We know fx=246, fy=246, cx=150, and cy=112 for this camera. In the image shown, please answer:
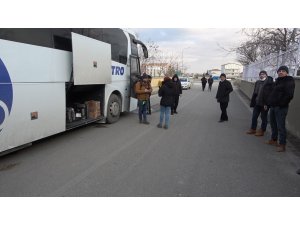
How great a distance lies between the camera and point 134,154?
16.8 feet

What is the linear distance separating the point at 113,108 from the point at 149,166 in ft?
13.6

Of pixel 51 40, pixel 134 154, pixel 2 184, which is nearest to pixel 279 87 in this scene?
pixel 134 154

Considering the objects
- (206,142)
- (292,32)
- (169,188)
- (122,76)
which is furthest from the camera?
(292,32)

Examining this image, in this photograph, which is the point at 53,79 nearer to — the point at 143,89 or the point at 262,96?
the point at 143,89

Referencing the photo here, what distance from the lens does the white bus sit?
4363 millimetres

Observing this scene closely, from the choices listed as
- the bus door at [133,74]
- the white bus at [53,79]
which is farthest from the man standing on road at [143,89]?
the bus door at [133,74]

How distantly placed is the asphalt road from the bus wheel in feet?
3.79

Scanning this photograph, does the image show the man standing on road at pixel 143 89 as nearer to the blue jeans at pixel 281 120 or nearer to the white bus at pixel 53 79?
the white bus at pixel 53 79

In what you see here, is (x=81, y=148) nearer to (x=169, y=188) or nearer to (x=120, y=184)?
(x=120, y=184)

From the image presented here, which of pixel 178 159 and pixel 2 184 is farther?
pixel 178 159

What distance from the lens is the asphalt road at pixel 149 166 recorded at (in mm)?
3582

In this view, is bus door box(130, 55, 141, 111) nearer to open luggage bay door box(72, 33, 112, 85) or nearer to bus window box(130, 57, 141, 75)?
bus window box(130, 57, 141, 75)

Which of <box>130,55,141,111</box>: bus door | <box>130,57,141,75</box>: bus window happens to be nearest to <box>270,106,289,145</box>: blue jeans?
<box>130,55,141,111</box>: bus door

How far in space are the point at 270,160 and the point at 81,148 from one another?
157 inches
